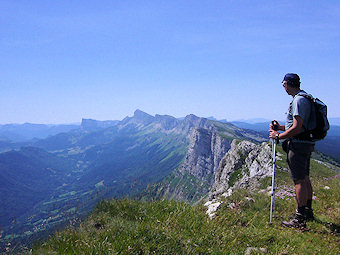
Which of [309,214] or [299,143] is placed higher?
[299,143]

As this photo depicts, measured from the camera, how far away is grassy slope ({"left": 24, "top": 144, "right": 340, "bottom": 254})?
4.22 meters

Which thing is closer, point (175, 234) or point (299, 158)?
point (175, 234)

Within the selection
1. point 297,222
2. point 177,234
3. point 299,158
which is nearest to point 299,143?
point 299,158

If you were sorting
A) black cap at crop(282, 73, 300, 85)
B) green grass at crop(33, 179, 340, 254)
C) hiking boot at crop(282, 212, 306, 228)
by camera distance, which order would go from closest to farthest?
green grass at crop(33, 179, 340, 254) < hiking boot at crop(282, 212, 306, 228) < black cap at crop(282, 73, 300, 85)

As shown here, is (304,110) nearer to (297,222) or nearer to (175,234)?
(297,222)

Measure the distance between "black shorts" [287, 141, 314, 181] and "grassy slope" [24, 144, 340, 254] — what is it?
156 centimetres

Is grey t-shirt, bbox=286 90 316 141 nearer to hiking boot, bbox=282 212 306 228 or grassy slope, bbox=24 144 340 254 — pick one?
hiking boot, bbox=282 212 306 228

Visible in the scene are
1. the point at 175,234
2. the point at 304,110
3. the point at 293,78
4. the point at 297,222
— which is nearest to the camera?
the point at 175,234

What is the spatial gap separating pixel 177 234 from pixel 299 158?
4.28 metres

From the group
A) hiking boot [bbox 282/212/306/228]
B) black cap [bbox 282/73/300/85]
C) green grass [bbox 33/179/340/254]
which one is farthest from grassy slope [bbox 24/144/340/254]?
black cap [bbox 282/73/300/85]

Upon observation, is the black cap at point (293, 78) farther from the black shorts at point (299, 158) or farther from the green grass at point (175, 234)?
the green grass at point (175, 234)

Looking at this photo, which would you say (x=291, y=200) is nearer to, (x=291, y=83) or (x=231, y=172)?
(x=291, y=83)

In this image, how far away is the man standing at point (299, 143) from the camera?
6.30 m

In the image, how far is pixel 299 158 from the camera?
6.55 metres
